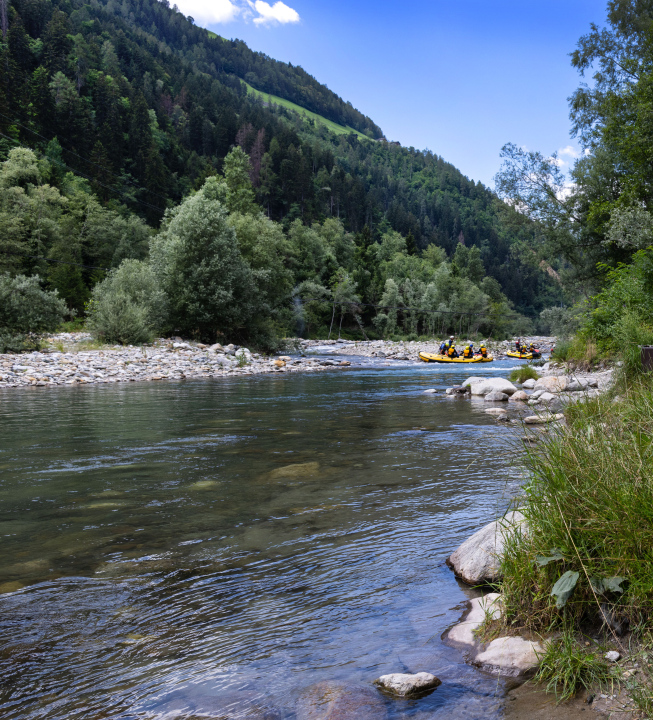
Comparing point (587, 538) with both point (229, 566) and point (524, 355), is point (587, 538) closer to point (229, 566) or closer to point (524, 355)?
point (229, 566)

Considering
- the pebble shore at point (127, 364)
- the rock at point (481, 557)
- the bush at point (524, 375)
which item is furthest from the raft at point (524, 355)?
the rock at point (481, 557)

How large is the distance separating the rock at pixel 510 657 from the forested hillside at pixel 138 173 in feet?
81.1

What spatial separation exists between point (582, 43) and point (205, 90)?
108254 millimetres

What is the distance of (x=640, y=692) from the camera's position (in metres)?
1.87

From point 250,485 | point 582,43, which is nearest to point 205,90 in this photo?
point 582,43

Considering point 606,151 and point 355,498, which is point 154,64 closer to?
point 606,151

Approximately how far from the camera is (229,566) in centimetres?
384

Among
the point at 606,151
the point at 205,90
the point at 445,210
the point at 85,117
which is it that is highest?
the point at 205,90

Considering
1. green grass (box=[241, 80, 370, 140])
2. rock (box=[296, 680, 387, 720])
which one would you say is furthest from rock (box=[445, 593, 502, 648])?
green grass (box=[241, 80, 370, 140])

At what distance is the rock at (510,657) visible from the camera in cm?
236

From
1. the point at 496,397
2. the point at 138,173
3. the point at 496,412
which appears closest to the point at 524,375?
the point at 496,397

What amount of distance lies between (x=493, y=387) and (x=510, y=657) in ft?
39.1

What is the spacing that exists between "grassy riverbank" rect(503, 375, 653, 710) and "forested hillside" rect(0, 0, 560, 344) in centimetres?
2417

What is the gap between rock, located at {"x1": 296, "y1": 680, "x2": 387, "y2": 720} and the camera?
Result: 2.19m
